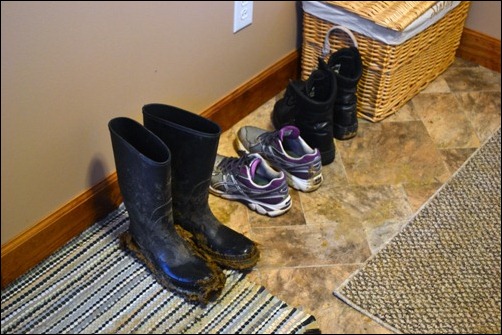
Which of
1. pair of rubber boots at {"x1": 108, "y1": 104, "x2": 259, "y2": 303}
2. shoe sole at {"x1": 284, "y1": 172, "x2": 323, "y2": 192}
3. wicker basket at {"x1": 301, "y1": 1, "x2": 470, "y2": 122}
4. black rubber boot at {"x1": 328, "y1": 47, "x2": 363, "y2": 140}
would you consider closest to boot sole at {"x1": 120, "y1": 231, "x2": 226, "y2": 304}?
pair of rubber boots at {"x1": 108, "y1": 104, "x2": 259, "y2": 303}

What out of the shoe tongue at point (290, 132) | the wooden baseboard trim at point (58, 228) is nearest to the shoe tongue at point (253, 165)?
the shoe tongue at point (290, 132)

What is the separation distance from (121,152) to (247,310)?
0.45 metres

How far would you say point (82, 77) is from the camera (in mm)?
1389

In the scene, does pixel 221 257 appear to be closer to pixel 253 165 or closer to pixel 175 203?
pixel 175 203

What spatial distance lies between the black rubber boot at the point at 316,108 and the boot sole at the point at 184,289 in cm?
52

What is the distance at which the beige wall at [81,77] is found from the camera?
4.15ft

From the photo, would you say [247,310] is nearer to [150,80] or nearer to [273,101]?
[150,80]

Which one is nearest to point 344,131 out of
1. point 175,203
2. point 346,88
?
point 346,88

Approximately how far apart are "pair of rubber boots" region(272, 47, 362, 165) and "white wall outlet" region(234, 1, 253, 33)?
223 mm

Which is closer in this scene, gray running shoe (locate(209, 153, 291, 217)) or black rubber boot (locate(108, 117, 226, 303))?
black rubber boot (locate(108, 117, 226, 303))

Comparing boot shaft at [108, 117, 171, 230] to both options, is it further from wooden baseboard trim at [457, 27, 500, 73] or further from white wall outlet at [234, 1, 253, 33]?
wooden baseboard trim at [457, 27, 500, 73]

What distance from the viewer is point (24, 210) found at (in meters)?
1.42

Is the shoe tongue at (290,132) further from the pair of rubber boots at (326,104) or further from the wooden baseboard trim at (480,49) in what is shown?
the wooden baseboard trim at (480,49)

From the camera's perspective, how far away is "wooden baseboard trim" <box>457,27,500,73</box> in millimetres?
2277
